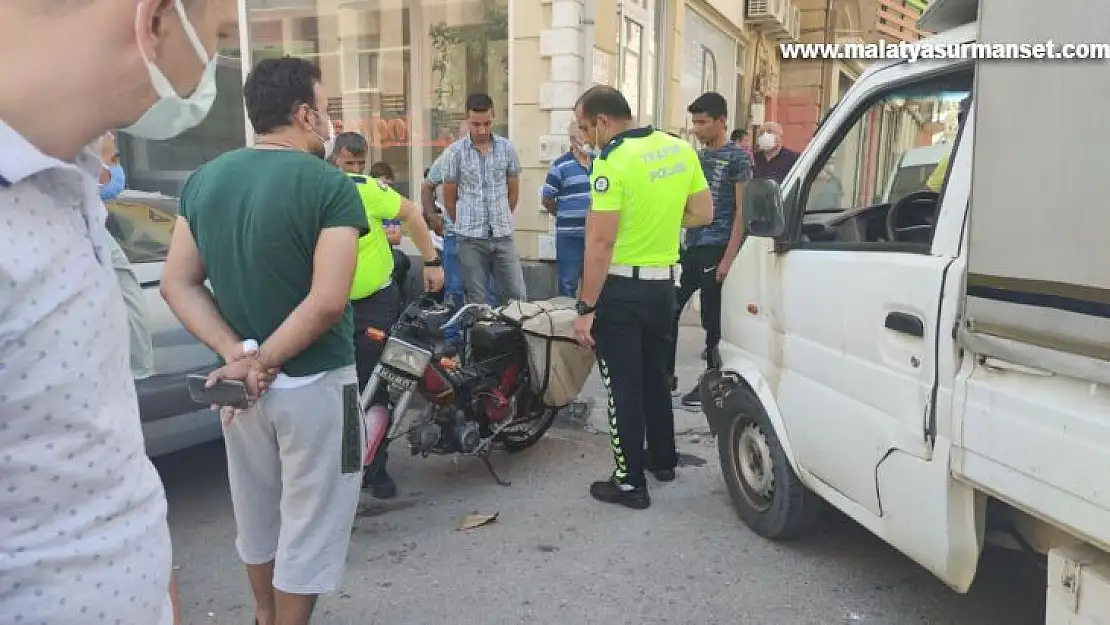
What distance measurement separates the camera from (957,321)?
2314 mm

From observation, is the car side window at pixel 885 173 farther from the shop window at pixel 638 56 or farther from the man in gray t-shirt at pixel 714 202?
the shop window at pixel 638 56

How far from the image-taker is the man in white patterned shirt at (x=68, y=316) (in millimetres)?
949

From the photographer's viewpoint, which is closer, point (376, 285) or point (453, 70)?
point (376, 285)

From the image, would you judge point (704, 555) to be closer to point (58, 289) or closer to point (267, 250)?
point (267, 250)

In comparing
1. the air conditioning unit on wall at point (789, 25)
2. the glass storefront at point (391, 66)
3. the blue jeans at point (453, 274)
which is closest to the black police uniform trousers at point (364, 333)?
the blue jeans at point (453, 274)

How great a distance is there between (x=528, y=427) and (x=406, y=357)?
1082 millimetres

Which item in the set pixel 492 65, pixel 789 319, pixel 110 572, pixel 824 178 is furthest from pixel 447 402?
pixel 492 65

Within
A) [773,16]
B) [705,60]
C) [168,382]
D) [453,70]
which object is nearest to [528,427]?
[168,382]

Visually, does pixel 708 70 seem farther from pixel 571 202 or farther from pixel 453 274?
pixel 453 274

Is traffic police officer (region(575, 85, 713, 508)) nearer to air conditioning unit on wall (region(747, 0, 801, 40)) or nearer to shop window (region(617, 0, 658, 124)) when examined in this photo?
shop window (region(617, 0, 658, 124))

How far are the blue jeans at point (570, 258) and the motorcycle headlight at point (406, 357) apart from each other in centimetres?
276

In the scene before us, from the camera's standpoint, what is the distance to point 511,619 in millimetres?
2992

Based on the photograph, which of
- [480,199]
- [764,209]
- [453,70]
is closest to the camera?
[764,209]

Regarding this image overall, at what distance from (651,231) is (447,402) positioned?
50.6 inches
